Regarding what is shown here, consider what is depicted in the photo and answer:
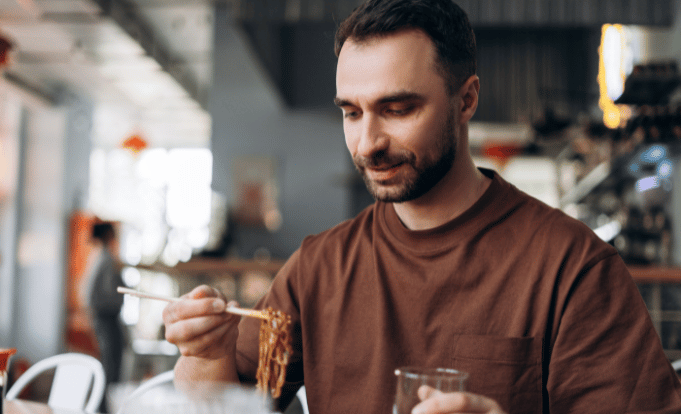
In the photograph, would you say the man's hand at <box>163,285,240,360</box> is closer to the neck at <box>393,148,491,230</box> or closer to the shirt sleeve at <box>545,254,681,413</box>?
the neck at <box>393,148,491,230</box>

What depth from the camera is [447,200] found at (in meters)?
1.10

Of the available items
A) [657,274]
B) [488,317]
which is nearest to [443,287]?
[488,317]

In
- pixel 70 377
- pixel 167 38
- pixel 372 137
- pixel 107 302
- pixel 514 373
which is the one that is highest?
pixel 167 38

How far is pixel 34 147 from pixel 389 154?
324 inches

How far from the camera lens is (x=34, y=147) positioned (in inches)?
314

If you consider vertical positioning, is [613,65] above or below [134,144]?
above

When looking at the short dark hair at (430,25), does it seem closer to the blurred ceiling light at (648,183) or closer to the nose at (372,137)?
the nose at (372,137)

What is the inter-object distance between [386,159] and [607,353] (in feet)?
1.59

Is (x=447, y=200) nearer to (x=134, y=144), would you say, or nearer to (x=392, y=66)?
(x=392, y=66)

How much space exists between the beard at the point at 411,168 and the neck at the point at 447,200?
43 millimetres

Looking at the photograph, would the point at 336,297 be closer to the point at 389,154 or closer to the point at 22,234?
the point at 389,154

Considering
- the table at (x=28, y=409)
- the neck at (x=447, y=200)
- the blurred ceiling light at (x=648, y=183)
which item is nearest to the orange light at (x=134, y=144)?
the blurred ceiling light at (x=648, y=183)

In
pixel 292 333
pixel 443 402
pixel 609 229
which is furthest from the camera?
pixel 609 229

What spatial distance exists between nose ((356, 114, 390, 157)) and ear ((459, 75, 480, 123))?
0.19 meters
